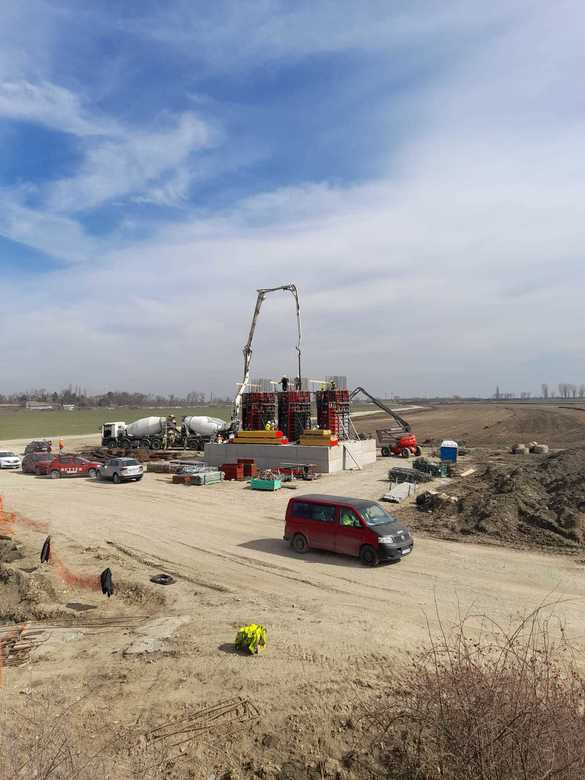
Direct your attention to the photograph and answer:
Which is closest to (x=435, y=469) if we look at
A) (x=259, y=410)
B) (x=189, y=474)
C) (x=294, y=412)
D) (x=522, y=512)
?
(x=294, y=412)

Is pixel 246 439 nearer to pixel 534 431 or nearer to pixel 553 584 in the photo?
pixel 553 584

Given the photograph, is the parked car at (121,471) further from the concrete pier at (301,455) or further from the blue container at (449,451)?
the blue container at (449,451)

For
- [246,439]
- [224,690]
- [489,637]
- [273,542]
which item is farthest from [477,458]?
[224,690]

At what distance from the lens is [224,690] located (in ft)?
25.7

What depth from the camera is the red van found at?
14.3m

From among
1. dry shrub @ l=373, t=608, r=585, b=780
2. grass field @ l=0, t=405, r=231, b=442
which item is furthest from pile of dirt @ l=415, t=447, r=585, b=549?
grass field @ l=0, t=405, r=231, b=442

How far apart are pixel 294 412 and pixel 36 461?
1778 centimetres

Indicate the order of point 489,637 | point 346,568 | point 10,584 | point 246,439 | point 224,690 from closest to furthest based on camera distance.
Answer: point 224,690, point 489,637, point 10,584, point 346,568, point 246,439

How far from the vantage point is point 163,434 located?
160ft

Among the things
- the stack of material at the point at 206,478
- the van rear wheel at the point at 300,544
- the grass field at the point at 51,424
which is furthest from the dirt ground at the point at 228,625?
the grass field at the point at 51,424

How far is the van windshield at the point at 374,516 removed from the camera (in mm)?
14713

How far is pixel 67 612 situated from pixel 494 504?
14847 mm

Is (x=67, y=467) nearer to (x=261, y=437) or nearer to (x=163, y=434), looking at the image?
(x=261, y=437)

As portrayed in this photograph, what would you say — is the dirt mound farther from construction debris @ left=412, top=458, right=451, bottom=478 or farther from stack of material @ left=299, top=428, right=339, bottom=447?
construction debris @ left=412, top=458, right=451, bottom=478
